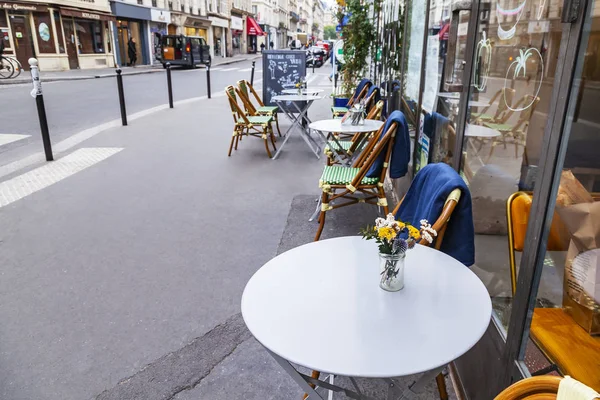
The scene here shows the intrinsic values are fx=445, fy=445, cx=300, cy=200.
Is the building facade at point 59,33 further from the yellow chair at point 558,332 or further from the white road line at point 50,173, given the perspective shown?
the yellow chair at point 558,332

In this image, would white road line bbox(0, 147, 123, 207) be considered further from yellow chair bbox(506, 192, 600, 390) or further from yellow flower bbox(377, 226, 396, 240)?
yellow chair bbox(506, 192, 600, 390)

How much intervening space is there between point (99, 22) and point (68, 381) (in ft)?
87.9

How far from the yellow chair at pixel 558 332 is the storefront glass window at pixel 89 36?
85.0ft

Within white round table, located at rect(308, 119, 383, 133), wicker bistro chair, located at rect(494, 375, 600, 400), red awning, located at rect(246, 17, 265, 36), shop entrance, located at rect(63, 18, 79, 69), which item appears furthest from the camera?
red awning, located at rect(246, 17, 265, 36)

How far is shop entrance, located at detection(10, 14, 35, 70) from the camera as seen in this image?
65.1 ft

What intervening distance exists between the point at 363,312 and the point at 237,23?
5133 centimetres

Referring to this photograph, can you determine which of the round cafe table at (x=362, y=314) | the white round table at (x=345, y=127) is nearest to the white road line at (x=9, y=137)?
the white round table at (x=345, y=127)

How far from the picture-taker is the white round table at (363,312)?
1241mm

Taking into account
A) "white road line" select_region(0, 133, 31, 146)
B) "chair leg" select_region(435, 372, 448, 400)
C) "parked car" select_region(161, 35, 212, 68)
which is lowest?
"chair leg" select_region(435, 372, 448, 400)

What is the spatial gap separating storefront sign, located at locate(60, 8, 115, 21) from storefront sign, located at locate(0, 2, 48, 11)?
3.57 feet

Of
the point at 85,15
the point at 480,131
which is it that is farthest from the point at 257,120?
the point at 85,15

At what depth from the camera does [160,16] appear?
30.0m

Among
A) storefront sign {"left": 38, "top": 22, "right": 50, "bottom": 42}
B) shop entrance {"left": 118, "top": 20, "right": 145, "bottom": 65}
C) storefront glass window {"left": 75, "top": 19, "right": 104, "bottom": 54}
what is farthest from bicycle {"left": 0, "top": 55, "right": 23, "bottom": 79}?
shop entrance {"left": 118, "top": 20, "right": 145, "bottom": 65}

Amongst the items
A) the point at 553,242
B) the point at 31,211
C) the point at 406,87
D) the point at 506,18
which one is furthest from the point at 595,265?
the point at 31,211
